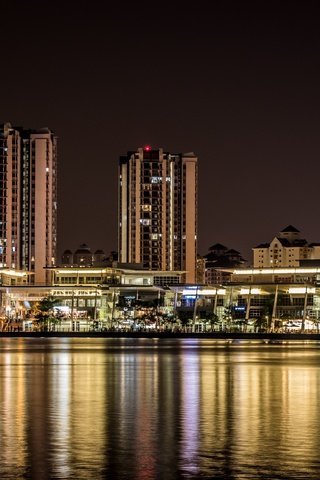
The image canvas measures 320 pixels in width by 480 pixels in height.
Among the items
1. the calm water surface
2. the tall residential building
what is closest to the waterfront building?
the tall residential building

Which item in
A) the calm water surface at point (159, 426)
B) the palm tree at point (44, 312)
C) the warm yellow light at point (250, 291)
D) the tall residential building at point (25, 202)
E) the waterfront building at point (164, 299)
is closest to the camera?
the calm water surface at point (159, 426)

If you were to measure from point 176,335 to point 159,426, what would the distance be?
12384 cm

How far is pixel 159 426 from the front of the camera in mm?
26719

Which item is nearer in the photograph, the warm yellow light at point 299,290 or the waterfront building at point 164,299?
the warm yellow light at point 299,290

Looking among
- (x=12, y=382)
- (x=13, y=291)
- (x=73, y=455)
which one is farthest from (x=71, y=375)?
(x=13, y=291)

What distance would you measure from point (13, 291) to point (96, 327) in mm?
17242

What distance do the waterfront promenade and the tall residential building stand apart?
43.6 meters

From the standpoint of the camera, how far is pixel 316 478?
749 inches

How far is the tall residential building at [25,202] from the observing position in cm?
19438

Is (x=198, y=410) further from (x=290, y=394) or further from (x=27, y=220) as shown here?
(x=27, y=220)

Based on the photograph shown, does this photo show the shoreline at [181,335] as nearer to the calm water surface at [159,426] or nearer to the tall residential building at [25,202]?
the tall residential building at [25,202]

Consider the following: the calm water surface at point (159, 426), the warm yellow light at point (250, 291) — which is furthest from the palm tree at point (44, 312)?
the calm water surface at point (159, 426)

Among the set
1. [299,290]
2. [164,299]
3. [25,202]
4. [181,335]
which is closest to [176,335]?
[181,335]

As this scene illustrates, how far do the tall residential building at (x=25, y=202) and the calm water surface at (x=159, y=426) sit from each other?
149 m
